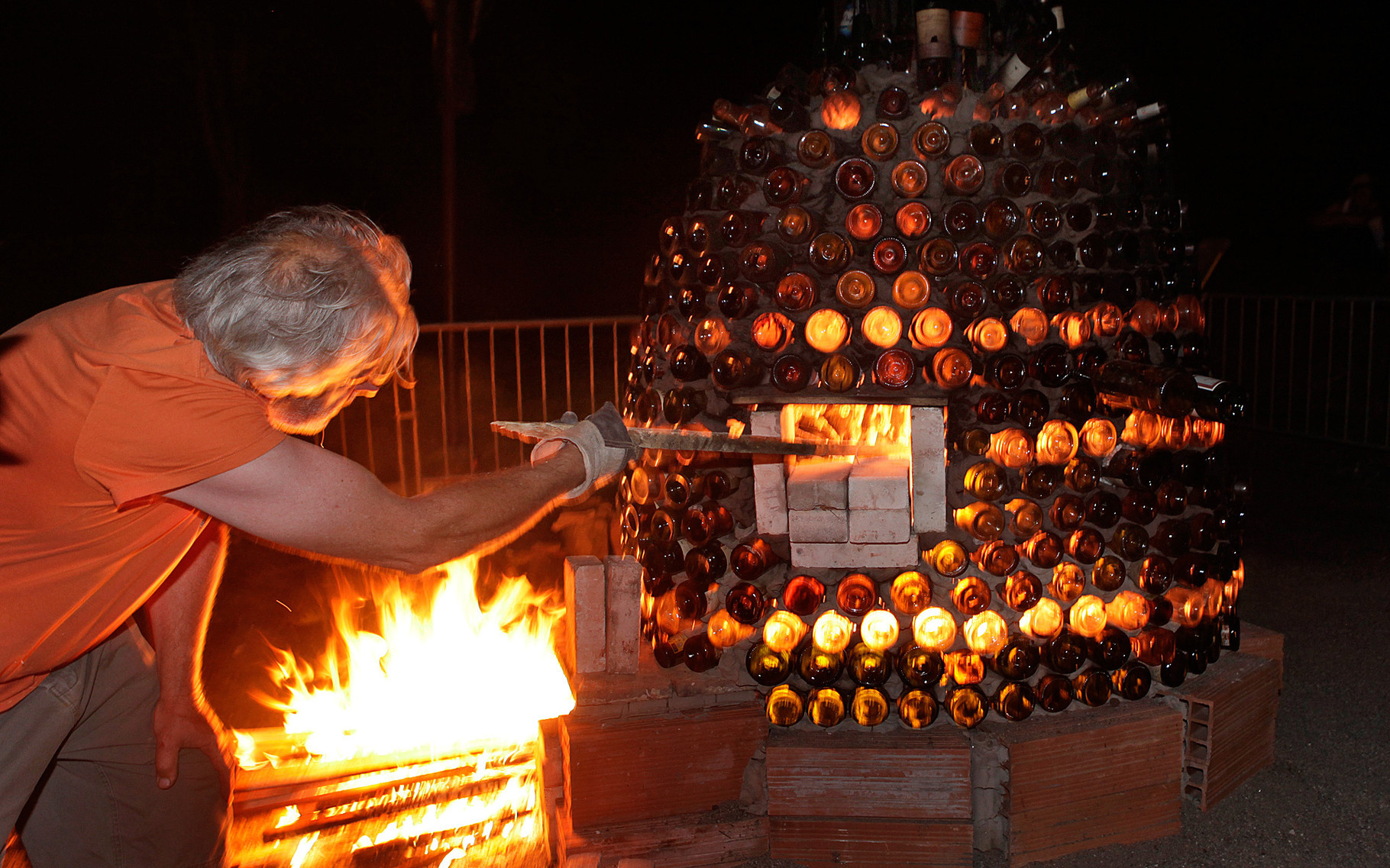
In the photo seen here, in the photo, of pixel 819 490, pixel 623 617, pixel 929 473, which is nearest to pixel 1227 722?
pixel 929 473

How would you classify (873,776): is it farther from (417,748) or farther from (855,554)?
(417,748)

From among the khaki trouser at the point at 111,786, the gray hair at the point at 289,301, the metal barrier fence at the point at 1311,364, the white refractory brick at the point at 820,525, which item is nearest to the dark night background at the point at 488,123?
the metal barrier fence at the point at 1311,364

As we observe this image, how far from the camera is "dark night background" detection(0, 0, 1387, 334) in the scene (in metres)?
10.4

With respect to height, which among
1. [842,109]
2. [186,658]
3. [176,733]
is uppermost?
[842,109]

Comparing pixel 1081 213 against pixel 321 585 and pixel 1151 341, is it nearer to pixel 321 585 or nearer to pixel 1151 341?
pixel 1151 341

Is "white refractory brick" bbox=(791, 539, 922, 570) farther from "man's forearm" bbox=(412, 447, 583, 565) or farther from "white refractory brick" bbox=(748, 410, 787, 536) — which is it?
"man's forearm" bbox=(412, 447, 583, 565)

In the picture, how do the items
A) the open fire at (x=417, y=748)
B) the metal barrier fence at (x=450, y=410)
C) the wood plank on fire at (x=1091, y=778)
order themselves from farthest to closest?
the metal barrier fence at (x=450, y=410), the open fire at (x=417, y=748), the wood plank on fire at (x=1091, y=778)

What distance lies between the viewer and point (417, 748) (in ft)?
10.0

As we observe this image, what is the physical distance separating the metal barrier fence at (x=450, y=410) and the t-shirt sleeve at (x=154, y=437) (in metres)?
3.17

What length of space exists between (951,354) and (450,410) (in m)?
6.44

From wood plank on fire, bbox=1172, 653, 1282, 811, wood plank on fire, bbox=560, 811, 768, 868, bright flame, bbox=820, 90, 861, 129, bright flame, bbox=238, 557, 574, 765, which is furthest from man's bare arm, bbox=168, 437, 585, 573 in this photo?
wood plank on fire, bbox=1172, 653, 1282, 811

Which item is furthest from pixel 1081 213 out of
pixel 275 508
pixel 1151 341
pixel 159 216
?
pixel 159 216

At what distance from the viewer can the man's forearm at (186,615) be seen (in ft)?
6.93

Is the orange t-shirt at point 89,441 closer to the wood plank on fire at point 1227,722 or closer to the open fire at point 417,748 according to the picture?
the open fire at point 417,748
